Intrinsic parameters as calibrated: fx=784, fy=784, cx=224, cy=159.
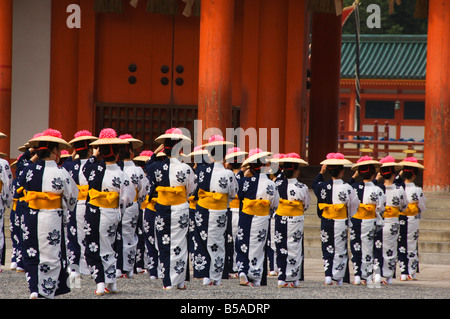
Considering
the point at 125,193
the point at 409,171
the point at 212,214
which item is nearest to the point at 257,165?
the point at 212,214

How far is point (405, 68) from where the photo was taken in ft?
114

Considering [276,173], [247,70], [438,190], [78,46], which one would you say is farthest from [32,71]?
[438,190]

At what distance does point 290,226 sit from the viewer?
901 cm

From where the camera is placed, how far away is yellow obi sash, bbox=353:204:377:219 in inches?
369

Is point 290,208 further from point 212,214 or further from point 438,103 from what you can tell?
point 438,103

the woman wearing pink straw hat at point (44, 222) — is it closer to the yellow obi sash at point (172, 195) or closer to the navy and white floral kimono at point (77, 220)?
the yellow obi sash at point (172, 195)

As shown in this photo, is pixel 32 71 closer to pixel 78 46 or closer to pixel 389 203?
pixel 78 46

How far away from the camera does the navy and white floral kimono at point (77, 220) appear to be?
9.11 metres

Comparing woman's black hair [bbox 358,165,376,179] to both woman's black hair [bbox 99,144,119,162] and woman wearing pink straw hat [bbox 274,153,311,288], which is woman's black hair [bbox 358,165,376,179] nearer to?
woman wearing pink straw hat [bbox 274,153,311,288]

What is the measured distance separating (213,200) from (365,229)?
6.21 feet

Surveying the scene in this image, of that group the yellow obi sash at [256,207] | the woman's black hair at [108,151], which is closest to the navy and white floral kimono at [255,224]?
the yellow obi sash at [256,207]

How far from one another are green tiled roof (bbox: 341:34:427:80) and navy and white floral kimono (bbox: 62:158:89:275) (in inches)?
1050

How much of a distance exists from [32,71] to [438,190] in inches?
320

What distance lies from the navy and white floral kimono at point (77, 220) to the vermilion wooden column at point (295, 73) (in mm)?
6942
